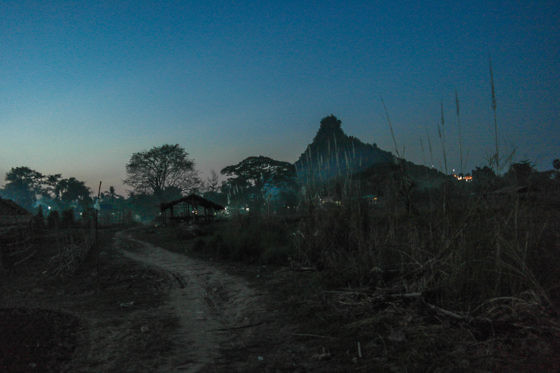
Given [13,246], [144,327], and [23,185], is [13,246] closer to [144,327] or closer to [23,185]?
[144,327]

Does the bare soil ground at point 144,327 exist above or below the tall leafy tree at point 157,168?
below

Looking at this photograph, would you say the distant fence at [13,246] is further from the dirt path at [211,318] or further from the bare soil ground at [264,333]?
the dirt path at [211,318]

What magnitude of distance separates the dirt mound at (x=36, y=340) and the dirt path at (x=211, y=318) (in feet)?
2.88

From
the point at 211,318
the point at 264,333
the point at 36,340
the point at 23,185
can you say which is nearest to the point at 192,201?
the point at 211,318

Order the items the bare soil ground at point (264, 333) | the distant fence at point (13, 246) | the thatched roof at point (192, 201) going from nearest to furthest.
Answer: the bare soil ground at point (264, 333) → the distant fence at point (13, 246) → the thatched roof at point (192, 201)

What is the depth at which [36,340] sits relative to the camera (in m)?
2.71

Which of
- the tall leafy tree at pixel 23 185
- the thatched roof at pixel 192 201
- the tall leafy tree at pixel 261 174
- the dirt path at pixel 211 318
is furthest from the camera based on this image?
the tall leafy tree at pixel 23 185

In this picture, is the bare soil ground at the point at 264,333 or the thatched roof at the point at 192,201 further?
the thatched roof at the point at 192,201

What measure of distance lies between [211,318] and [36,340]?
154 cm

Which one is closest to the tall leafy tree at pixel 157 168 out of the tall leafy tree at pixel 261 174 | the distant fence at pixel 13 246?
the tall leafy tree at pixel 261 174

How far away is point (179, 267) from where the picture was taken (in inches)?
269

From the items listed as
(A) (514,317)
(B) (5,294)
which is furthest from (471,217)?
(B) (5,294)

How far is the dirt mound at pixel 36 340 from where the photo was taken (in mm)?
2297

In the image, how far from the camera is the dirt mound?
2.30 m
